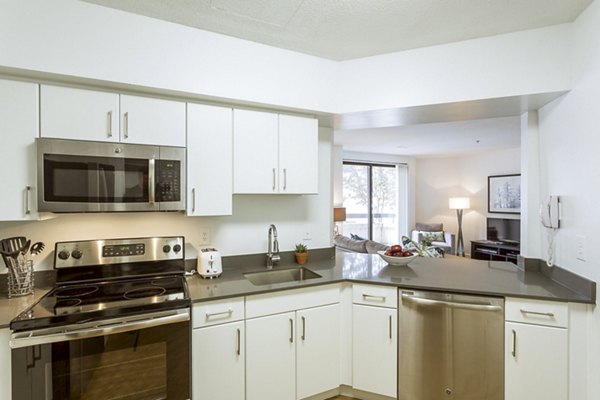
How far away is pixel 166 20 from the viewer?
1.97m

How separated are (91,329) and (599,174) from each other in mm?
2716

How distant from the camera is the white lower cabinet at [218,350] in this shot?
1804 mm

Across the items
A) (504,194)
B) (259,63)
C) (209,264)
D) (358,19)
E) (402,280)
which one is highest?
(358,19)

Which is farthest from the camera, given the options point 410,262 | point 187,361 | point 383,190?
point 383,190

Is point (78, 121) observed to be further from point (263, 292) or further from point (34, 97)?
point (263, 292)

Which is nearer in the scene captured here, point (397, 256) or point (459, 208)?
point (397, 256)

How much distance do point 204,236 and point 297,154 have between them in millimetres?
958

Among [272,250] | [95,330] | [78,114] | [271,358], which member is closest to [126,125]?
[78,114]

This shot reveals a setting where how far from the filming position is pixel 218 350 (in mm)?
1854

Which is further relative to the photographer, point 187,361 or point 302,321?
point 302,321

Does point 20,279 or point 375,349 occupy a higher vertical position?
point 20,279


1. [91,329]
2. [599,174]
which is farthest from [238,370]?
[599,174]

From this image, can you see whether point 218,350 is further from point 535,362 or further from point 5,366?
point 535,362

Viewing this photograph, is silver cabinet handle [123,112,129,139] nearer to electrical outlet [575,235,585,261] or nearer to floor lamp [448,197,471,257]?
electrical outlet [575,235,585,261]
